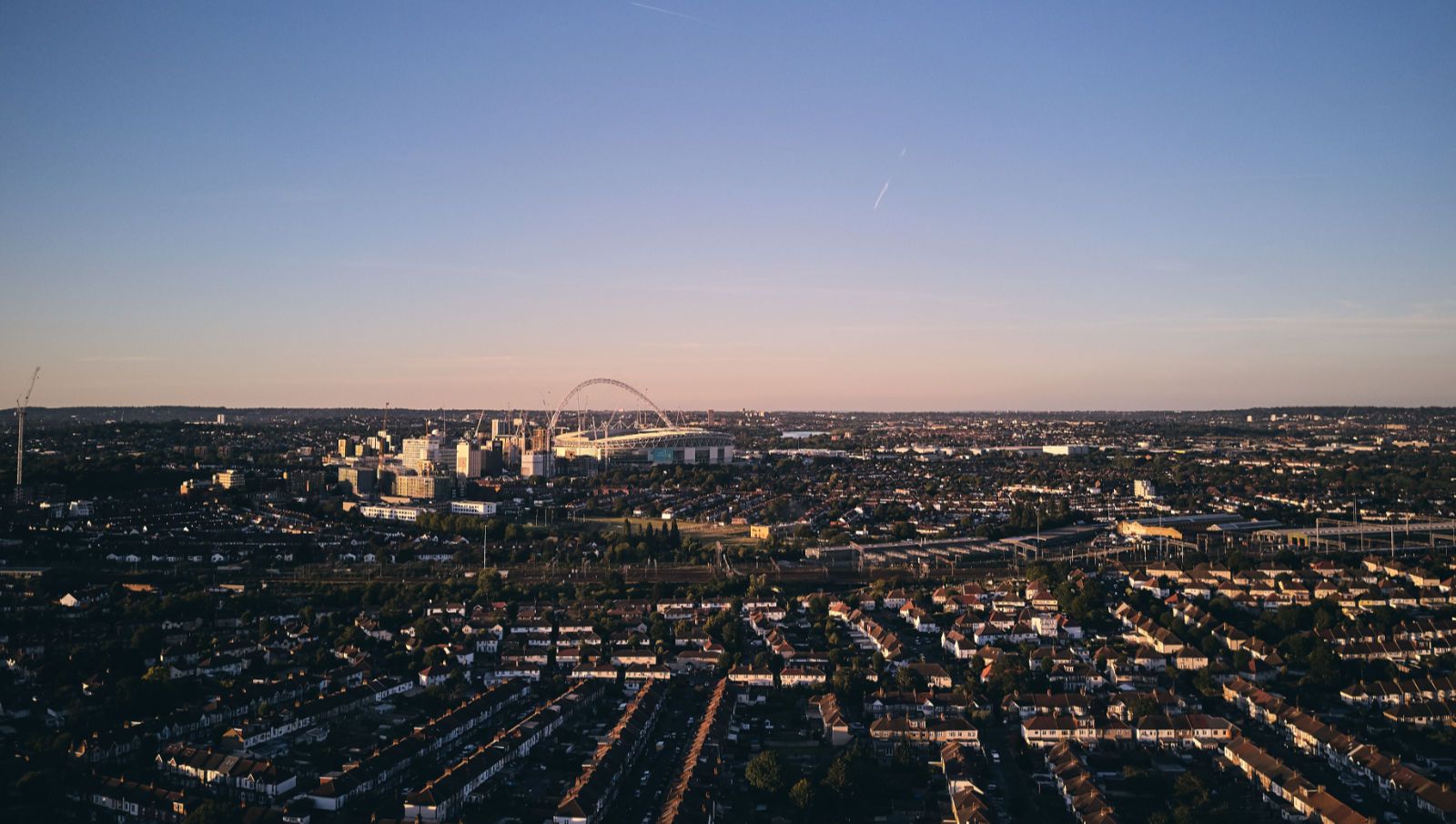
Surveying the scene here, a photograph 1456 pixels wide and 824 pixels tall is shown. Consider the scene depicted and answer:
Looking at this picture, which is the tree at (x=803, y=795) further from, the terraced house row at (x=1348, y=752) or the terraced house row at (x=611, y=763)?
the terraced house row at (x=1348, y=752)

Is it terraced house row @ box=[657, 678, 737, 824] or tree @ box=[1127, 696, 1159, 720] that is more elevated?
tree @ box=[1127, 696, 1159, 720]

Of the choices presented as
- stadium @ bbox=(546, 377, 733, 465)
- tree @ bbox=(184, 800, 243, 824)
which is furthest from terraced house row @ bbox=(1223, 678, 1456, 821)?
stadium @ bbox=(546, 377, 733, 465)

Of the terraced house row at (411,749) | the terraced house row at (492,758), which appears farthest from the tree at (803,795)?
the terraced house row at (411,749)

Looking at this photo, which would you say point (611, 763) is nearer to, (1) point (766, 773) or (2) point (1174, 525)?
(1) point (766, 773)

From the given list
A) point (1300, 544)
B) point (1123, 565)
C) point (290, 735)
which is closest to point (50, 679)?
point (290, 735)

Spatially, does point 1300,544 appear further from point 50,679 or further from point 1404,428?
point 1404,428

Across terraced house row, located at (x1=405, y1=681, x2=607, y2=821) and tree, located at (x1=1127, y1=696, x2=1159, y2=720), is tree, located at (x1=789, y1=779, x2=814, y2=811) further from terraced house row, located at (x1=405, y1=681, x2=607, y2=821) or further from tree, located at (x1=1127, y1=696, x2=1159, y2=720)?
tree, located at (x1=1127, y1=696, x2=1159, y2=720)
